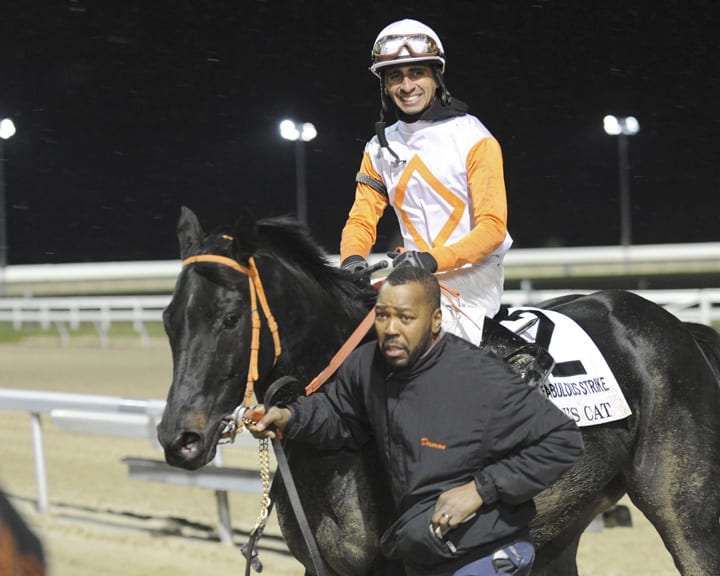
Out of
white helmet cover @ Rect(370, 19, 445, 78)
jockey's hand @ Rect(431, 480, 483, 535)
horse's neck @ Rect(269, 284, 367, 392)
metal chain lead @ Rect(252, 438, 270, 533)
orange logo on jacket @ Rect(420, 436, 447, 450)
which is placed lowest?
metal chain lead @ Rect(252, 438, 270, 533)

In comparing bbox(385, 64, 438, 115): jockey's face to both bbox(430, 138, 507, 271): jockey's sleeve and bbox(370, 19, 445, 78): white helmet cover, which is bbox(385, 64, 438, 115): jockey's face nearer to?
bbox(370, 19, 445, 78): white helmet cover

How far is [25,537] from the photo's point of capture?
142 cm

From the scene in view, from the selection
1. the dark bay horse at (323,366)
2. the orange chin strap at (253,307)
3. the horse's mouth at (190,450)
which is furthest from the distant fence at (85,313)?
the horse's mouth at (190,450)

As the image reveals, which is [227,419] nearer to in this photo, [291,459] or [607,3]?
[291,459]

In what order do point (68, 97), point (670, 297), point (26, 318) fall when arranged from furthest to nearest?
1. point (68, 97)
2. point (26, 318)
3. point (670, 297)

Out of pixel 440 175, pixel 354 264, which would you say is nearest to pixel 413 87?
pixel 440 175

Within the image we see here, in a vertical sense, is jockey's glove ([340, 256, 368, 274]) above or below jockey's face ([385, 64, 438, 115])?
below

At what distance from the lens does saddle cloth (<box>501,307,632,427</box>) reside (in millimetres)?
3562

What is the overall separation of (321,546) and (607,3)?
98.9 feet

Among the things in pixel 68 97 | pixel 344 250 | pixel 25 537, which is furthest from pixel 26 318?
pixel 25 537

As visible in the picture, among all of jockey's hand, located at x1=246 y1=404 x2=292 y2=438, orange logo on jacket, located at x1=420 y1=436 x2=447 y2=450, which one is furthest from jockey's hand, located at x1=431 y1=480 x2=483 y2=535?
jockey's hand, located at x1=246 y1=404 x2=292 y2=438

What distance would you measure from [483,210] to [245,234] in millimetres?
808

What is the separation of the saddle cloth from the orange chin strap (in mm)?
999

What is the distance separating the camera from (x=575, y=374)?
11.9ft
